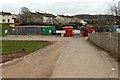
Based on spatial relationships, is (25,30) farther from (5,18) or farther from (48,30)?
(5,18)

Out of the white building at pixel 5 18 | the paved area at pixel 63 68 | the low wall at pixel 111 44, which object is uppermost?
the white building at pixel 5 18

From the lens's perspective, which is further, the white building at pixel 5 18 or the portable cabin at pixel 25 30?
the white building at pixel 5 18

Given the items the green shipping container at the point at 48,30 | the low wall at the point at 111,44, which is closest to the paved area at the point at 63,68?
the low wall at the point at 111,44

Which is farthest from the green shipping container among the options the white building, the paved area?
the white building

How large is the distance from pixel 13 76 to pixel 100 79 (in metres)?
3.66

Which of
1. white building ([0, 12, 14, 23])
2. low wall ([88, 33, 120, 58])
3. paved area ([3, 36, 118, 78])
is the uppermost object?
white building ([0, 12, 14, 23])

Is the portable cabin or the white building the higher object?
the white building

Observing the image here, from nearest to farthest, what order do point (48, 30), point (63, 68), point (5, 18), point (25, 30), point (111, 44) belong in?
point (63, 68)
point (111, 44)
point (48, 30)
point (25, 30)
point (5, 18)

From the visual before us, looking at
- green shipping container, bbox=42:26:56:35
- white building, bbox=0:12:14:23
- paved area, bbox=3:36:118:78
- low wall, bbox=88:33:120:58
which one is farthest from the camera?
white building, bbox=0:12:14:23

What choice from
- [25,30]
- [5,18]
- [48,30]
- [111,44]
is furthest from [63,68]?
[5,18]

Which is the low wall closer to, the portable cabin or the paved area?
the paved area

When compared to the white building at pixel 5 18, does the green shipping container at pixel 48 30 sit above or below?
below

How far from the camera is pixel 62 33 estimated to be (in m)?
73.7

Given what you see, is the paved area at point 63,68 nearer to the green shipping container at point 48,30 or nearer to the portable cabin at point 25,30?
the green shipping container at point 48,30
